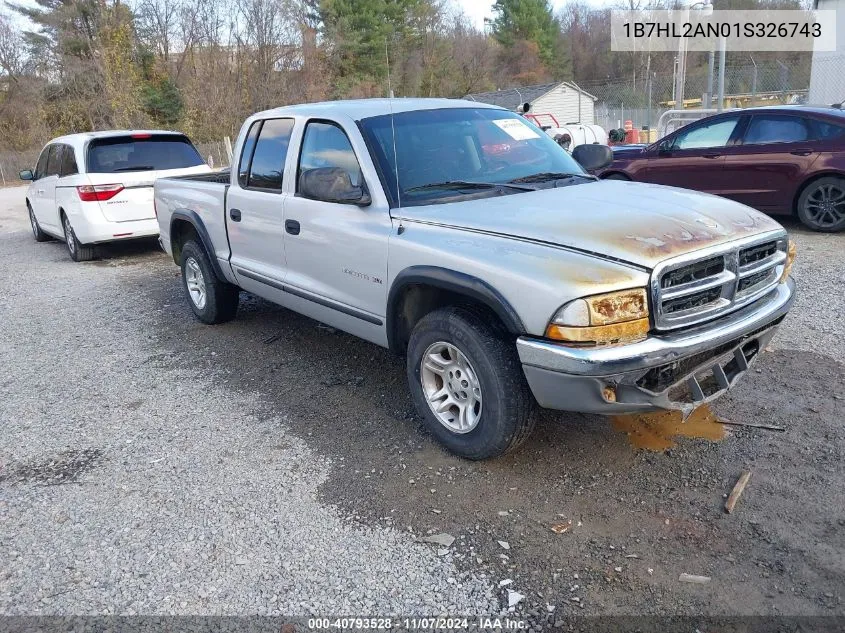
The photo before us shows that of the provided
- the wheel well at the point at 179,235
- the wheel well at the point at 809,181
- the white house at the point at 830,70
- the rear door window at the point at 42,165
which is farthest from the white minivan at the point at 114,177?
the white house at the point at 830,70

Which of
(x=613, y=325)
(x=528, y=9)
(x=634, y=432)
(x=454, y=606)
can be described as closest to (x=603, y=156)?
(x=634, y=432)

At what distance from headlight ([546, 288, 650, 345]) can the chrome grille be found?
0.08m

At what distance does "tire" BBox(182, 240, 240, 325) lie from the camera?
6082 millimetres

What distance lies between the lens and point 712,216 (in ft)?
11.2

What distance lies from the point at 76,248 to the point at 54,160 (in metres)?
1.54

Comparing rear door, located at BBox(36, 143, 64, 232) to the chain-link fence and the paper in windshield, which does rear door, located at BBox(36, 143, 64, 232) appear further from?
the chain-link fence

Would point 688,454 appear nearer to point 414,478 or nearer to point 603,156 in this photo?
point 414,478

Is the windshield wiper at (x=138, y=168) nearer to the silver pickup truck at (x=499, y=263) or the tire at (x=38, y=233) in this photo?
the tire at (x=38, y=233)

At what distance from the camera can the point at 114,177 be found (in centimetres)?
915

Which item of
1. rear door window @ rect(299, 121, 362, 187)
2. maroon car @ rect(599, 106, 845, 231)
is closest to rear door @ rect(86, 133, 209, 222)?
rear door window @ rect(299, 121, 362, 187)

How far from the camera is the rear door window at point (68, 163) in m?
9.52

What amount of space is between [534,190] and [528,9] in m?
63.8

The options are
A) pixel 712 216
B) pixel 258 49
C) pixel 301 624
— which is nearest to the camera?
pixel 301 624

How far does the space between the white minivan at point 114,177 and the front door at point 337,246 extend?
5242 millimetres
